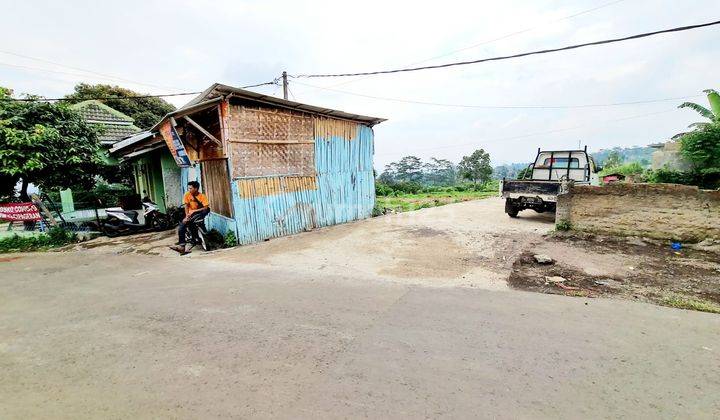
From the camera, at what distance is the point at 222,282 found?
549cm

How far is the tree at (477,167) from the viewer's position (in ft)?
142

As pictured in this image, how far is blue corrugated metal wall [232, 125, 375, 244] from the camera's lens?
28.3ft

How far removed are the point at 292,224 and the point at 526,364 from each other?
7.64 metres

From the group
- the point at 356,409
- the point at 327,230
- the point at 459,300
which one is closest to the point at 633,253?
the point at 459,300

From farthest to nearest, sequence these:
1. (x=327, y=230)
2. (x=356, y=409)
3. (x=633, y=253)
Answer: (x=327, y=230)
(x=633, y=253)
(x=356, y=409)

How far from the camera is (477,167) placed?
145 feet

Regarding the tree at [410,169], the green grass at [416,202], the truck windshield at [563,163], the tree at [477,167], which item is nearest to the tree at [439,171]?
the tree at [410,169]

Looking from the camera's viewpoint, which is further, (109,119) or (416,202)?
(416,202)

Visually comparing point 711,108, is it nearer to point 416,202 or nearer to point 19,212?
point 416,202

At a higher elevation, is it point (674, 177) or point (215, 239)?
point (674, 177)

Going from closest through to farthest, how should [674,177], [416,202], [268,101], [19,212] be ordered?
[268,101], [19,212], [674,177], [416,202]

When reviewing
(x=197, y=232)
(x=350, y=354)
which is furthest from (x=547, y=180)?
(x=197, y=232)

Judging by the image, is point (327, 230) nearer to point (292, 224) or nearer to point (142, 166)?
point (292, 224)

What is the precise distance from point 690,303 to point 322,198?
28.0 feet
